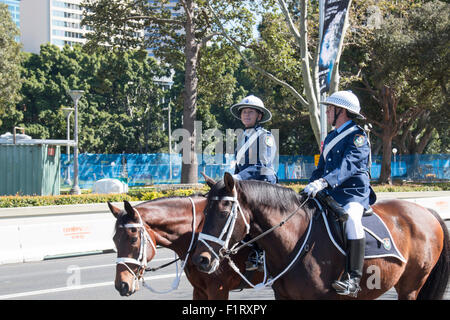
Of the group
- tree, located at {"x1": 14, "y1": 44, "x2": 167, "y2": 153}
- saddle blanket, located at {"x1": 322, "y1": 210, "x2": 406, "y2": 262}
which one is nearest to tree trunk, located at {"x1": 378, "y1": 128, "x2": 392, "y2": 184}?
tree, located at {"x1": 14, "y1": 44, "x2": 167, "y2": 153}

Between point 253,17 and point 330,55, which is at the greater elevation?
point 253,17

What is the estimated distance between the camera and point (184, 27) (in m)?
25.2

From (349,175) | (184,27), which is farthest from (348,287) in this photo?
(184,27)

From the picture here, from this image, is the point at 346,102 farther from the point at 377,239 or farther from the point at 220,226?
the point at 220,226

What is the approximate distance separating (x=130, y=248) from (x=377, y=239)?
2.30 m

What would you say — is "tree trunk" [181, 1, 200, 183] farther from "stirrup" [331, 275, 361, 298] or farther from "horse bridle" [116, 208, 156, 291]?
"stirrup" [331, 275, 361, 298]

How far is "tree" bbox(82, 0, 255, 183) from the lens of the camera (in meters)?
24.2

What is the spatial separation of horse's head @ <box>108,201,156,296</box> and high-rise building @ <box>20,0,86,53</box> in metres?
113

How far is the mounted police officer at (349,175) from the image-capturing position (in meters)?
4.30

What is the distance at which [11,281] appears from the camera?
9.00 m

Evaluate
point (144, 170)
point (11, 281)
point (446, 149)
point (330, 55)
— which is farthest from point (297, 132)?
point (11, 281)
